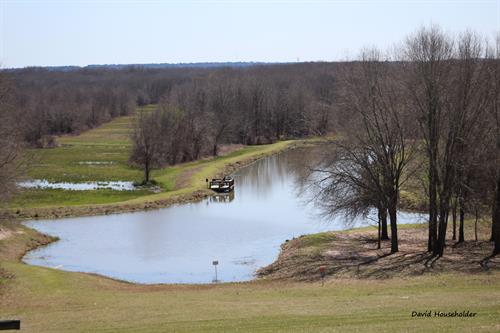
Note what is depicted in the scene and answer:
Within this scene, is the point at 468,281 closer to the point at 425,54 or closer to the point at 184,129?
the point at 425,54

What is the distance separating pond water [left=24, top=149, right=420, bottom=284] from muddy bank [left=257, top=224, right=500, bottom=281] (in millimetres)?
1595

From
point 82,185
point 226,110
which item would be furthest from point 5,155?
point 226,110

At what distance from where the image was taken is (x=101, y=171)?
69.0 meters

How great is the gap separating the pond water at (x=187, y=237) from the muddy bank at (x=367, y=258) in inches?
62.8

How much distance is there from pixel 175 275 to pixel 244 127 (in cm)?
7403

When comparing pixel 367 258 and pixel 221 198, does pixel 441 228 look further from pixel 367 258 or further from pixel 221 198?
pixel 221 198

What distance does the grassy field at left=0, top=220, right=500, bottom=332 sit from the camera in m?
15.8

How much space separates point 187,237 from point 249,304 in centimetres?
1860

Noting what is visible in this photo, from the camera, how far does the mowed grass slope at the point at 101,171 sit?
51.1m

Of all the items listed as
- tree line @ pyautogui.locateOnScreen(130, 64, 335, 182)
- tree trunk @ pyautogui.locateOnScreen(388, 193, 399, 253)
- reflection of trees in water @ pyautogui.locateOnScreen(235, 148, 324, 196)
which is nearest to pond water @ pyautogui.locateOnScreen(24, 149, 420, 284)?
reflection of trees in water @ pyautogui.locateOnScreen(235, 148, 324, 196)

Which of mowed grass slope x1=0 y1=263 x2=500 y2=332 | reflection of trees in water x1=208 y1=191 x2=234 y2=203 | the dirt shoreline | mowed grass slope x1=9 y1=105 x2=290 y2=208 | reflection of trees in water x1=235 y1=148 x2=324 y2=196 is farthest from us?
reflection of trees in water x1=235 y1=148 x2=324 y2=196

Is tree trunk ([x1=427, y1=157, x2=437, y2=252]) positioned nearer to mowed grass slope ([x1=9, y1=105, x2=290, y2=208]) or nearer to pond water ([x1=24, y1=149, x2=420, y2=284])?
pond water ([x1=24, y1=149, x2=420, y2=284])

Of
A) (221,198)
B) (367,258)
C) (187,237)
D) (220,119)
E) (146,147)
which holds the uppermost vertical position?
(220,119)

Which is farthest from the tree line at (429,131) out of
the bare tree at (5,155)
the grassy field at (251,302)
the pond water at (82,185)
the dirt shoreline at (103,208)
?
the pond water at (82,185)
